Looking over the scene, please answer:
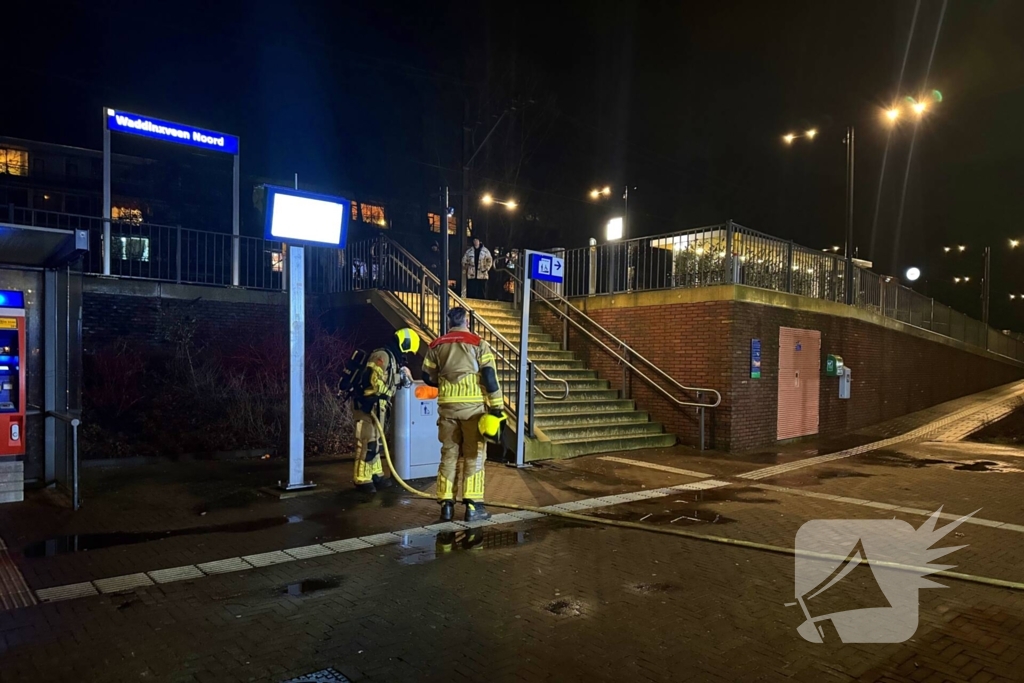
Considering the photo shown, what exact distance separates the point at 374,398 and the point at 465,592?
3.45 m

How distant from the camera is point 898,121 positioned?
13.6m

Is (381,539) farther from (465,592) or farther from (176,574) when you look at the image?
(176,574)

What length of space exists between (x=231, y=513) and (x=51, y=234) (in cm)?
333

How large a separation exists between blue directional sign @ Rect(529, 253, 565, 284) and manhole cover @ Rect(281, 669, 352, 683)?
6.63m

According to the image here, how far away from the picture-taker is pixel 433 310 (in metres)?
13.1

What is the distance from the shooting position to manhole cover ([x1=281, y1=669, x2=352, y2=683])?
3.39 meters

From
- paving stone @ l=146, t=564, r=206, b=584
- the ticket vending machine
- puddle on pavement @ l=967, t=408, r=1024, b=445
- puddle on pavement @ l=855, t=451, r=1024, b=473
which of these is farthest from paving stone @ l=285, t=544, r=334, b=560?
puddle on pavement @ l=967, t=408, r=1024, b=445

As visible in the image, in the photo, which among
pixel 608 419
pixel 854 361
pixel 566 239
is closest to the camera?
pixel 608 419

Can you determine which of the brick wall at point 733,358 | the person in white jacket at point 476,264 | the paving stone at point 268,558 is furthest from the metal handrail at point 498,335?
the paving stone at point 268,558

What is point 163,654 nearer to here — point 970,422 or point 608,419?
point 608,419

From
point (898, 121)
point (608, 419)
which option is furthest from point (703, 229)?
point (898, 121)

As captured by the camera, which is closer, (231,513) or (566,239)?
(231,513)

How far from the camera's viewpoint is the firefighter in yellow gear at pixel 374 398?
304 inches

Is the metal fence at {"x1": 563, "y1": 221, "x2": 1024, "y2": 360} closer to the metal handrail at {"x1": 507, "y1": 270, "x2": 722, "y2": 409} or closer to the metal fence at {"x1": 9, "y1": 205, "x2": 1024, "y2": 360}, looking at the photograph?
the metal fence at {"x1": 9, "y1": 205, "x2": 1024, "y2": 360}
